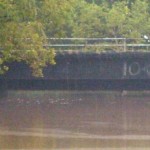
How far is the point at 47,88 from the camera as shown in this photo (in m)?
42.2

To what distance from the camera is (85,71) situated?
41.4m

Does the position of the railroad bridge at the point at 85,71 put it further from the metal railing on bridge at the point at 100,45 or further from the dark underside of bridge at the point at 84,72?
the metal railing on bridge at the point at 100,45

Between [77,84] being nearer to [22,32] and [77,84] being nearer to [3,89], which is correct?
[3,89]

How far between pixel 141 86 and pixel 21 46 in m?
12.4

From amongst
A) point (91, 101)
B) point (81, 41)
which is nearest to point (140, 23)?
point (81, 41)

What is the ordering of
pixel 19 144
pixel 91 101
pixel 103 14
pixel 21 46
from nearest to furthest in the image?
1. pixel 19 144
2. pixel 21 46
3. pixel 91 101
4. pixel 103 14

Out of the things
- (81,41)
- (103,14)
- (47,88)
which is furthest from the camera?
(103,14)

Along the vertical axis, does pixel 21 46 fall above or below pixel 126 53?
above

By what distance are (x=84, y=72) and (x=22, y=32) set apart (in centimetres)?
1069

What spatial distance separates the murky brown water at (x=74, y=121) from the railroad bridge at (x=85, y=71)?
0.73 metres

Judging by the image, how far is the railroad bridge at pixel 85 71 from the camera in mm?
40812

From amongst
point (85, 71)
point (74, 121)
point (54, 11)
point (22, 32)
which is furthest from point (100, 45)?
point (74, 121)

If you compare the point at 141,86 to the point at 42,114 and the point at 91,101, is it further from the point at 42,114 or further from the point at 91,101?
the point at 42,114

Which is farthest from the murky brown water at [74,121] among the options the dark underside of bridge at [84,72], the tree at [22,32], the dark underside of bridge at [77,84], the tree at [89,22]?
the tree at [89,22]
